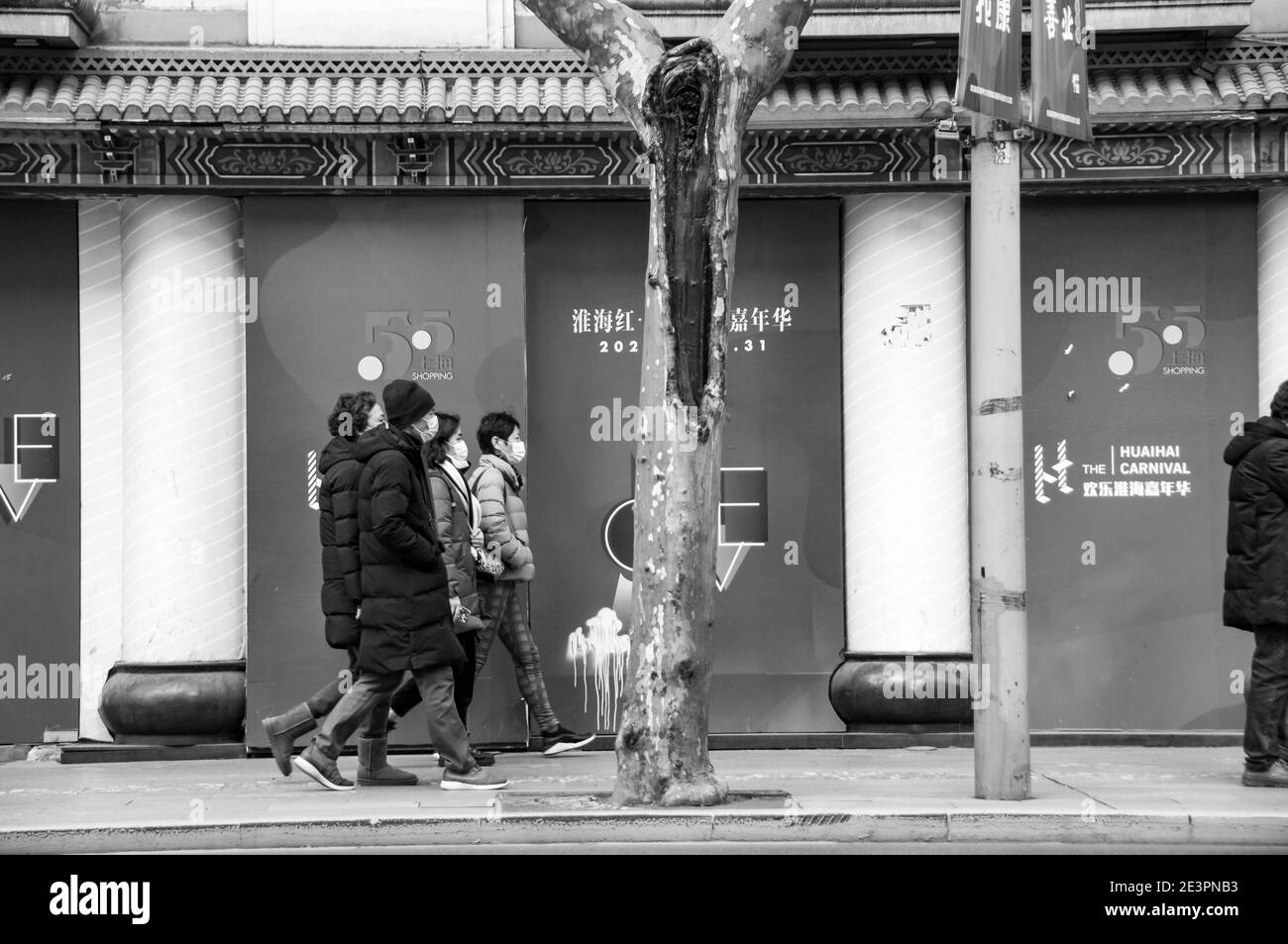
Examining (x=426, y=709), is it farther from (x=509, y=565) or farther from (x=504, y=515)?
Answer: (x=504, y=515)

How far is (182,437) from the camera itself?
11.3 m

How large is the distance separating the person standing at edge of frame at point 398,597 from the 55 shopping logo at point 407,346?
200cm

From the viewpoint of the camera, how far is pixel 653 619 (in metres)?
8.82

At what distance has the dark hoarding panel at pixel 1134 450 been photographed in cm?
1162

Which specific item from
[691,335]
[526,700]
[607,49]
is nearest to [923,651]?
[526,700]

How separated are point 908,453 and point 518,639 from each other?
116 inches

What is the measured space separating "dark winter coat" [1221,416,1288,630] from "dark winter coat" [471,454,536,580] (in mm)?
4264

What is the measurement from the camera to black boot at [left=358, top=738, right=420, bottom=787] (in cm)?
977

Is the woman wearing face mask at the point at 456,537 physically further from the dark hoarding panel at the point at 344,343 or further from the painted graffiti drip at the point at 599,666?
the painted graffiti drip at the point at 599,666

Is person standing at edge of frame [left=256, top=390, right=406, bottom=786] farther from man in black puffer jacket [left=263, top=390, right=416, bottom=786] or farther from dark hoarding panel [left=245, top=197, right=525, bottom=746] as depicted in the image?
dark hoarding panel [left=245, top=197, right=525, bottom=746]

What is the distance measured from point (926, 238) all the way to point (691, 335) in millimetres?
3265

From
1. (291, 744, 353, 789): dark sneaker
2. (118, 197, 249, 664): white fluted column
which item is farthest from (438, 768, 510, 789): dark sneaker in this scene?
(118, 197, 249, 664): white fluted column

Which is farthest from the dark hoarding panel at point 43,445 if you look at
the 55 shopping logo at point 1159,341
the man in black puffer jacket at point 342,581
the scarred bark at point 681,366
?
the 55 shopping logo at point 1159,341

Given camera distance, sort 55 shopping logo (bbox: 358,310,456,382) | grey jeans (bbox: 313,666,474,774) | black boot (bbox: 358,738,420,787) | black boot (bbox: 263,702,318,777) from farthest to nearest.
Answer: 55 shopping logo (bbox: 358,310,456,382)
black boot (bbox: 358,738,420,787)
black boot (bbox: 263,702,318,777)
grey jeans (bbox: 313,666,474,774)
